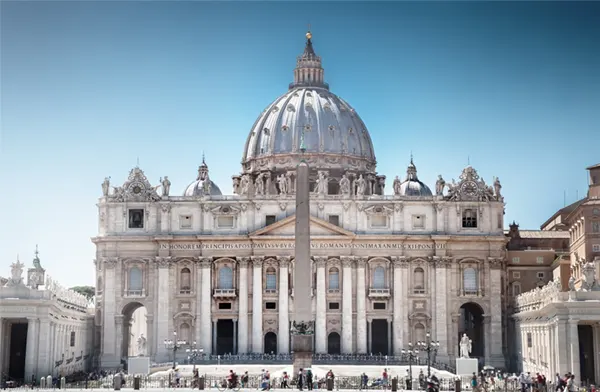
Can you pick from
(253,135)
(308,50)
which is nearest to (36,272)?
(253,135)

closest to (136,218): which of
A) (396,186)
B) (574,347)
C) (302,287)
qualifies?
(396,186)

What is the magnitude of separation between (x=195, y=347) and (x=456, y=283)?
23.8m

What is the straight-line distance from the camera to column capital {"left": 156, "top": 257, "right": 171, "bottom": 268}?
112375 mm

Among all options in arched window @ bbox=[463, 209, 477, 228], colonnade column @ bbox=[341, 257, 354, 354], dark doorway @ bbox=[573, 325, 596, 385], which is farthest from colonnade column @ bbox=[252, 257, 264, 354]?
dark doorway @ bbox=[573, 325, 596, 385]

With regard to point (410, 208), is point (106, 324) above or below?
below

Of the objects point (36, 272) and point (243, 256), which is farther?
point (243, 256)

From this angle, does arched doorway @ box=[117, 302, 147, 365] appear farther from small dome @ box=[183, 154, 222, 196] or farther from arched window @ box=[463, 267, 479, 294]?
arched window @ box=[463, 267, 479, 294]

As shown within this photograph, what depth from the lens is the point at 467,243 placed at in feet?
369

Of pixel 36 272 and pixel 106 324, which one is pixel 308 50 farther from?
pixel 36 272

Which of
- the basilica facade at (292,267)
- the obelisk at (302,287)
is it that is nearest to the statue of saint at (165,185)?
the basilica facade at (292,267)

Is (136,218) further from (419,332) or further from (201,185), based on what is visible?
(419,332)

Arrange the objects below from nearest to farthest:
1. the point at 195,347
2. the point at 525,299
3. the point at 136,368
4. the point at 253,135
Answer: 1. the point at 136,368
2. the point at 525,299
3. the point at 195,347
4. the point at 253,135

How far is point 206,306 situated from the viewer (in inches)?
4400

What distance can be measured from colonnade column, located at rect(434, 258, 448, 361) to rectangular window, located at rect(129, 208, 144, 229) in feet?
87.8
